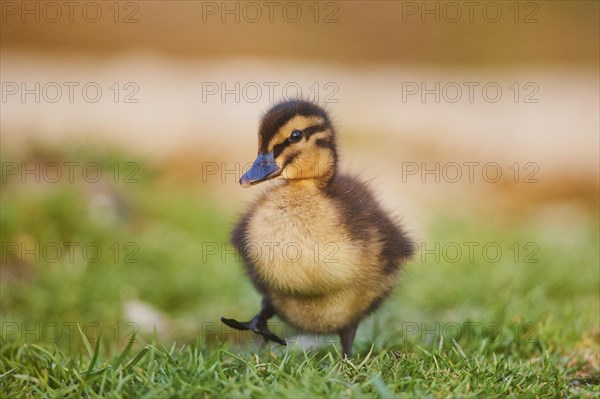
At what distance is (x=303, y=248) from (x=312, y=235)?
0.18ft

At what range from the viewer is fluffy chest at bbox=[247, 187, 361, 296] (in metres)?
2.65

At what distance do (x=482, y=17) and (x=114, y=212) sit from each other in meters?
7.91

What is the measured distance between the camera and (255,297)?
4699mm

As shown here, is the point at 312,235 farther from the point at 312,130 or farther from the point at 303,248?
the point at 312,130

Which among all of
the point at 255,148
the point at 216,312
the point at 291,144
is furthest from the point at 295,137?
the point at 255,148

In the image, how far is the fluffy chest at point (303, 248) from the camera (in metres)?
2.65

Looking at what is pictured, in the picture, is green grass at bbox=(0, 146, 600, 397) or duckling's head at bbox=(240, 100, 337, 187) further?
duckling's head at bbox=(240, 100, 337, 187)

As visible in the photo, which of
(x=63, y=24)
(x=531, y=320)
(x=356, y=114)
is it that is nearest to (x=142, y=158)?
(x=356, y=114)

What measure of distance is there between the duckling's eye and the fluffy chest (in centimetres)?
20

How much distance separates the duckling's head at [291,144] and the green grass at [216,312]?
616mm

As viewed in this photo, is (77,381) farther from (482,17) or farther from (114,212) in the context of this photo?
(482,17)

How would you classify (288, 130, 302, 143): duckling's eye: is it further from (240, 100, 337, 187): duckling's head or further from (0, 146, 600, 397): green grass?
(0, 146, 600, 397): green grass

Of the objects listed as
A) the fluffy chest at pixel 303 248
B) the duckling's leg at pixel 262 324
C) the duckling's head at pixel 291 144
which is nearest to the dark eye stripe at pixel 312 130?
the duckling's head at pixel 291 144

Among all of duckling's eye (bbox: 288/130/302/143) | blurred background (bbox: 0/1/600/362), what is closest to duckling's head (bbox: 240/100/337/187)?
duckling's eye (bbox: 288/130/302/143)
